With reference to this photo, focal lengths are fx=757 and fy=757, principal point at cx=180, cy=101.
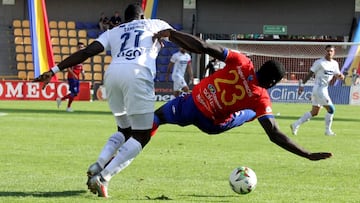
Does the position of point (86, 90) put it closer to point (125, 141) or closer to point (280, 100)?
point (280, 100)

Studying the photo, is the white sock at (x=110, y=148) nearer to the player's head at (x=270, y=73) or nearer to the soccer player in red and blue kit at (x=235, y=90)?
the soccer player in red and blue kit at (x=235, y=90)

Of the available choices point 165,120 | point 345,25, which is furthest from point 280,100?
point 165,120

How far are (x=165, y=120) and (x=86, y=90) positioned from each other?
2536 cm

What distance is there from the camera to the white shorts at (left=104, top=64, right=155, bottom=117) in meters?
8.06

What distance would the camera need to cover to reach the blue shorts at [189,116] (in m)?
9.19

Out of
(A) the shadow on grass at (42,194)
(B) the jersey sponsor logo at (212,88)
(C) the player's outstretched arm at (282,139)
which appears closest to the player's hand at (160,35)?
(B) the jersey sponsor logo at (212,88)

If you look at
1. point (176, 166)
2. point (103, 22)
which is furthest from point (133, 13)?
point (103, 22)

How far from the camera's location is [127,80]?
26.4ft

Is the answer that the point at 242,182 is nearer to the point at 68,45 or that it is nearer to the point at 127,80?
the point at 127,80

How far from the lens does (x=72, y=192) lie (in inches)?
335

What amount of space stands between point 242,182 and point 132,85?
5.57 feet

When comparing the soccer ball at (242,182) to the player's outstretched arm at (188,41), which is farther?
the soccer ball at (242,182)

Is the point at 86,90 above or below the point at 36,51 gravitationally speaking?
below

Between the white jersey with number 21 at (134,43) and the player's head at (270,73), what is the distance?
119 centimetres
